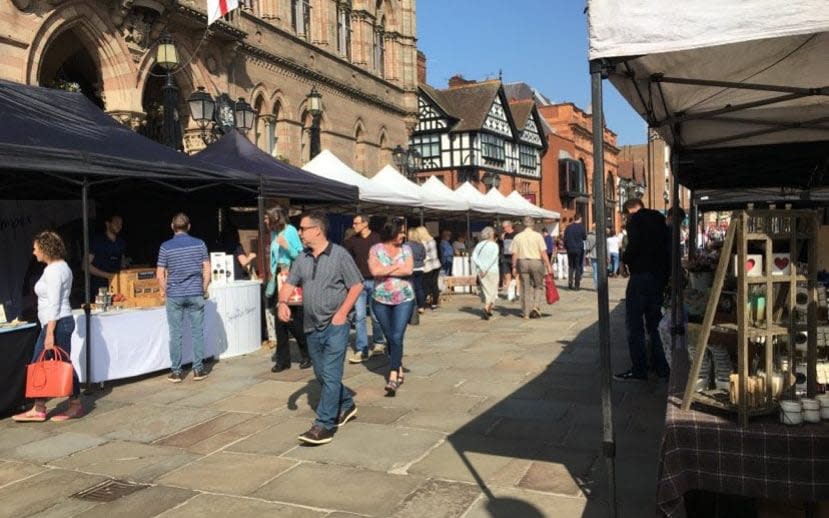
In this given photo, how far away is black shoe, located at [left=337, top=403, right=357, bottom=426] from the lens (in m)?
5.57

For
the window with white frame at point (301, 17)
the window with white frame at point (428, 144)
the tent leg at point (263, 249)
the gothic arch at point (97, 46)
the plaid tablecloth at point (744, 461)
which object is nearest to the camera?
the plaid tablecloth at point (744, 461)

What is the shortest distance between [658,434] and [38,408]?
17.2 feet

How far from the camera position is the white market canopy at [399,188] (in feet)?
45.6

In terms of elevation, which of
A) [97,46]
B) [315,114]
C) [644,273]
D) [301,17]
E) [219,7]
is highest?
[301,17]

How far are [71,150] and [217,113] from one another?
901 centimetres

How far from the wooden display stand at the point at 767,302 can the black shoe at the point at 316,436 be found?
2.84m

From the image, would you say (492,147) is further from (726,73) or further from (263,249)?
(726,73)

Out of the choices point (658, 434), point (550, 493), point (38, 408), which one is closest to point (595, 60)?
point (550, 493)

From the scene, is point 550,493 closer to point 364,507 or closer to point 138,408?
point 364,507

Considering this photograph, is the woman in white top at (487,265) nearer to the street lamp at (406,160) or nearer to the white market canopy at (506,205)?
the white market canopy at (506,205)

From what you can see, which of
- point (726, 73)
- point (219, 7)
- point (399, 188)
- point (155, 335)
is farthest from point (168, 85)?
point (726, 73)

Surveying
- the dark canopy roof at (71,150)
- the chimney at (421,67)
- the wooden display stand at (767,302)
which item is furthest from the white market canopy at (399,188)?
the chimney at (421,67)

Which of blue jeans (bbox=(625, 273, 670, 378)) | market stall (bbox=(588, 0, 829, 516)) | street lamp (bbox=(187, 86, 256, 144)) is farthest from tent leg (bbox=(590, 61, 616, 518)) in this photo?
street lamp (bbox=(187, 86, 256, 144))

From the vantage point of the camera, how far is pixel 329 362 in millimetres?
5066
